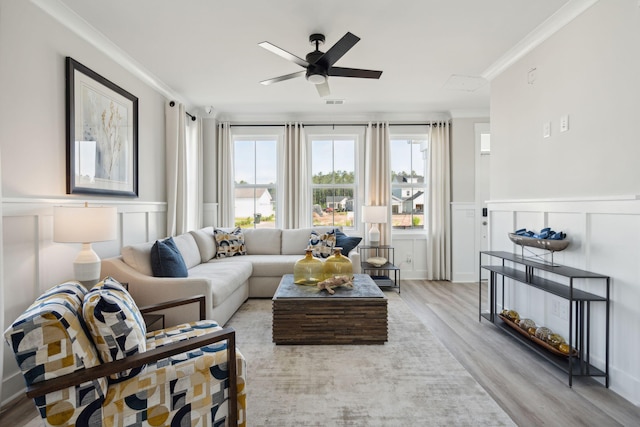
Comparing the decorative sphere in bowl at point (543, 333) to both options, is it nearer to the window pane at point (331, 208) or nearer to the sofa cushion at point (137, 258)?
the window pane at point (331, 208)

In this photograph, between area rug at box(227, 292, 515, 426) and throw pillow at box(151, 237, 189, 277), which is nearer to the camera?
area rug at box(227, 292, 515, 426)

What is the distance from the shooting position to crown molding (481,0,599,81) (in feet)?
7.47

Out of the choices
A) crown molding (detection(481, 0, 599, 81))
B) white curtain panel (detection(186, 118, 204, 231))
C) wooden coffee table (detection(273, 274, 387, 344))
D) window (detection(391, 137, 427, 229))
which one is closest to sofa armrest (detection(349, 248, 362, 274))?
window (detection(391, 137, 427, 229))

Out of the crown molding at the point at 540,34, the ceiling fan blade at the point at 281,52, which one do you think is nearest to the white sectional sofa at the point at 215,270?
the ceiling fan blade at the point at 281,52

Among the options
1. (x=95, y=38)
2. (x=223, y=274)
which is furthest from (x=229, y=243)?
(x=95, y=38)

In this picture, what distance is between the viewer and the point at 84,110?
2.59m

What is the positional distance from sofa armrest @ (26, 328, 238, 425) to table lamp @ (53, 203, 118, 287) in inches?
48.2

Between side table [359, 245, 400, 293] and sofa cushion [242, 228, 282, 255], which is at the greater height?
sofa cushion [242, 228, 282, 255]

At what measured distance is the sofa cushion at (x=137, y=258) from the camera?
8.88 feet

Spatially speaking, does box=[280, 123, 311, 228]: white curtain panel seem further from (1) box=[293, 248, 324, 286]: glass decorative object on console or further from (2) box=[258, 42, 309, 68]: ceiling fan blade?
(2) box=[258, 42, 309, 68]: ceiling fan blade

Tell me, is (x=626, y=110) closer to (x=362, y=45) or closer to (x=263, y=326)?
(x=362, y=45)

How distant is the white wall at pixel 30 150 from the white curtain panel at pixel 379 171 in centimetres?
355

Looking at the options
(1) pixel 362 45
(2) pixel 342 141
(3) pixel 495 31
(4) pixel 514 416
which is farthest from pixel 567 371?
(2) pixel 342 141

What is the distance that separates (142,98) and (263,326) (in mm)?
2796
